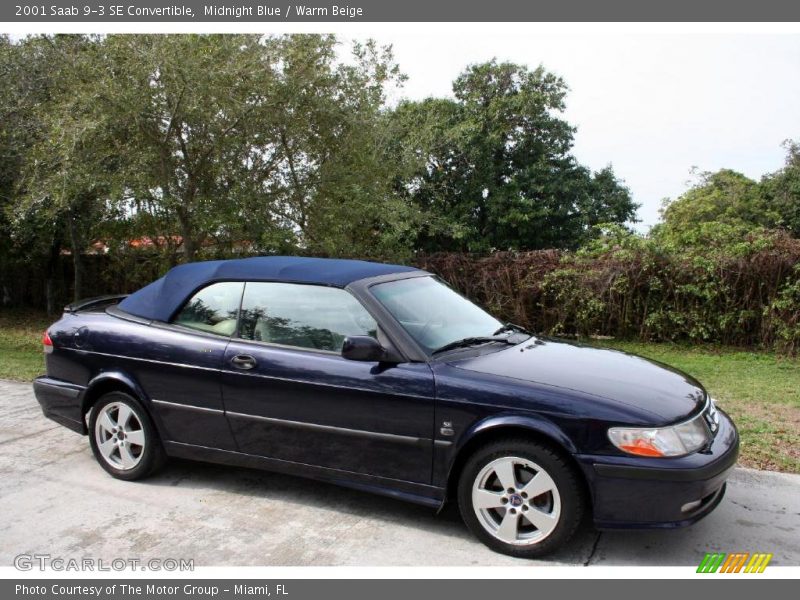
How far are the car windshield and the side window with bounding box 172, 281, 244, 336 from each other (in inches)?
39.4

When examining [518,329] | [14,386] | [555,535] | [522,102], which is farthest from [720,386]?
[522,102]

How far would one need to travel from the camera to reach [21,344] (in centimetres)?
1219

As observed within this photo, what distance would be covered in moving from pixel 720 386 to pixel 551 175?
2077 centimetres

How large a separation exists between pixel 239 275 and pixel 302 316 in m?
0.65

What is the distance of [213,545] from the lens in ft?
12.4

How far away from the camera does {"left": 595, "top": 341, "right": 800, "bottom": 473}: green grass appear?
5293mm

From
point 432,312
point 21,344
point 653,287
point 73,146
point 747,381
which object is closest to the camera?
point 432,312

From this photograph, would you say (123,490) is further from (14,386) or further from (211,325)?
(14,386)

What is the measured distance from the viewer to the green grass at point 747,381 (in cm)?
537

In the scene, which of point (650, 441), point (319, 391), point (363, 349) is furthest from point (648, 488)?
point (319, 391)

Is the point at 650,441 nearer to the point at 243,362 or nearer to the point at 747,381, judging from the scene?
the point at 243,362

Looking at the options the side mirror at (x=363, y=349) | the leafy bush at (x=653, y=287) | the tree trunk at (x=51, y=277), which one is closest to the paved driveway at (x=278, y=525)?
the side mirror at (x=363, y=349)

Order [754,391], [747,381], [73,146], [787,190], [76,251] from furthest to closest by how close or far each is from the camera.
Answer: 1. [787,190]
2. [76,251]
3. [73,146]
4. [747,381]
5. [754,391]

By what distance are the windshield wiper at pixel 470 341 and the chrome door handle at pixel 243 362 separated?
45.7 inches
